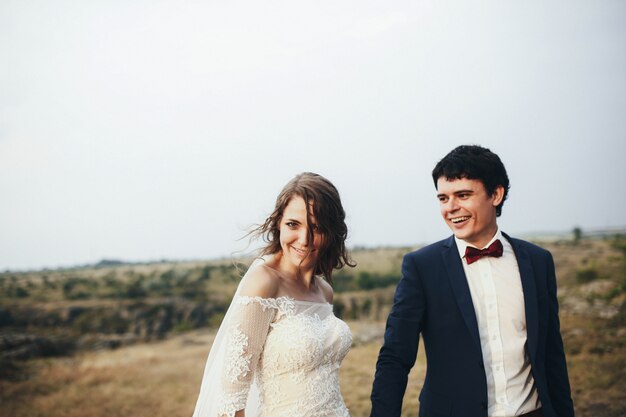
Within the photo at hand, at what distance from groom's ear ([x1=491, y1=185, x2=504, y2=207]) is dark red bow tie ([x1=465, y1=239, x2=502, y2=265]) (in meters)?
0.23

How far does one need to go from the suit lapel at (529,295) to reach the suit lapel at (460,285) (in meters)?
0.29

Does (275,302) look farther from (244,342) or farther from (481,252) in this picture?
(481,252)

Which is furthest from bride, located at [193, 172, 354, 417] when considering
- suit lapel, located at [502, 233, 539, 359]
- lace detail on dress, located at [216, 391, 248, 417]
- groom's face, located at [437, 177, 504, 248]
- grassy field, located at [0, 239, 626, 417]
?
grassy field, located at [0, 239, 626, 417]

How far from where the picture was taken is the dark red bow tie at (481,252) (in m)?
2.81

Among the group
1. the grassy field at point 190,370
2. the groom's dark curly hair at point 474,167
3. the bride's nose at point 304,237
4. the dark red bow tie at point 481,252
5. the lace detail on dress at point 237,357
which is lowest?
the grassy field at point 190,370

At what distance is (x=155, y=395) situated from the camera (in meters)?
11.8

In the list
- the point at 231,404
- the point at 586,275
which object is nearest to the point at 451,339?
the point at 231,404

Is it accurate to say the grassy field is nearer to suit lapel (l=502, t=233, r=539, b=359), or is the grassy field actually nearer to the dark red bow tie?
suit lapel (l=502, t=233, r=539, b=359)

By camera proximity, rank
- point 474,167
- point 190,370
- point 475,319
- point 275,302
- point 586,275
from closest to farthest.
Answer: point 475,319 → point 474,167 → point 275,302 → point 190,370 → point 586,275

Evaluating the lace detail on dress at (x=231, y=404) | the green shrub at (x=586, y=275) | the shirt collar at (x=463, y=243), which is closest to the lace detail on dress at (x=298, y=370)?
the lace detail on dress at (x=231, y=404)

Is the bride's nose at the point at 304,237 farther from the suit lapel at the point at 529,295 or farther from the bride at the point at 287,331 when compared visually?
the suit lapel at the point at 529,295

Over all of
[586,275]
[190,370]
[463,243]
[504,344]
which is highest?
[463,243]

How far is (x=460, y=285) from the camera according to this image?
2750mm

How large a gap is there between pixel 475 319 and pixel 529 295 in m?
0.35
